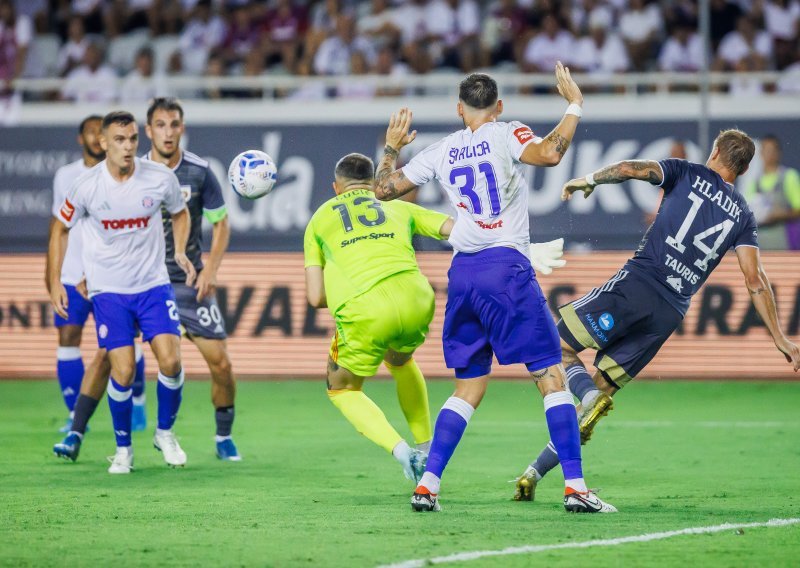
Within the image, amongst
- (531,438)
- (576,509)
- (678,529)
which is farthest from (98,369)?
(678,529)

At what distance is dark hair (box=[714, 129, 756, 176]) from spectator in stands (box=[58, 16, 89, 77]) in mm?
14285

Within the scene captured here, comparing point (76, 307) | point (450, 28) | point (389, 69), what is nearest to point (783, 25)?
point (450, 28)

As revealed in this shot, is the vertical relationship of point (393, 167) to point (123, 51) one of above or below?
below

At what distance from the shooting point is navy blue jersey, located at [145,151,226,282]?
9.71 metres

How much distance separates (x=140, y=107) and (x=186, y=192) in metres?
9.41

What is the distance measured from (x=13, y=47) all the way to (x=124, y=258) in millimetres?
12238

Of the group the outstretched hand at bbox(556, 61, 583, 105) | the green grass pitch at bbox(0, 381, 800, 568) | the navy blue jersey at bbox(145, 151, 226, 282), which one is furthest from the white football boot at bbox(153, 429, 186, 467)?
the outstretched hand at bbox(556, 61, 583, 105)

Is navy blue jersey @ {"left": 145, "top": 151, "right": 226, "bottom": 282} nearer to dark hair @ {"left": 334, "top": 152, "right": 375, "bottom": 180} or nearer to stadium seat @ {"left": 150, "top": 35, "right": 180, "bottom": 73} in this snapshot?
dark hair @ {"left": 334, "top": 152, "right": 375, "bottom": 180}

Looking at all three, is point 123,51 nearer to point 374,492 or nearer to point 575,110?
point 374,492

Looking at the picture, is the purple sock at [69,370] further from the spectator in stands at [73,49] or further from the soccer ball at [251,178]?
the spectator in stands at [73,49]

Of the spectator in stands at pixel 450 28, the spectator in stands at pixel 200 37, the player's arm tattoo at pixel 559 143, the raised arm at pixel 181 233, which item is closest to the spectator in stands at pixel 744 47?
the spectator in stands at pixel 450 28

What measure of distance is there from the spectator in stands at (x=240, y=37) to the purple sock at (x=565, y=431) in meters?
13.9

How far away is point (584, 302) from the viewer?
7840 mm

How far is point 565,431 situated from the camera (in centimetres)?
695
